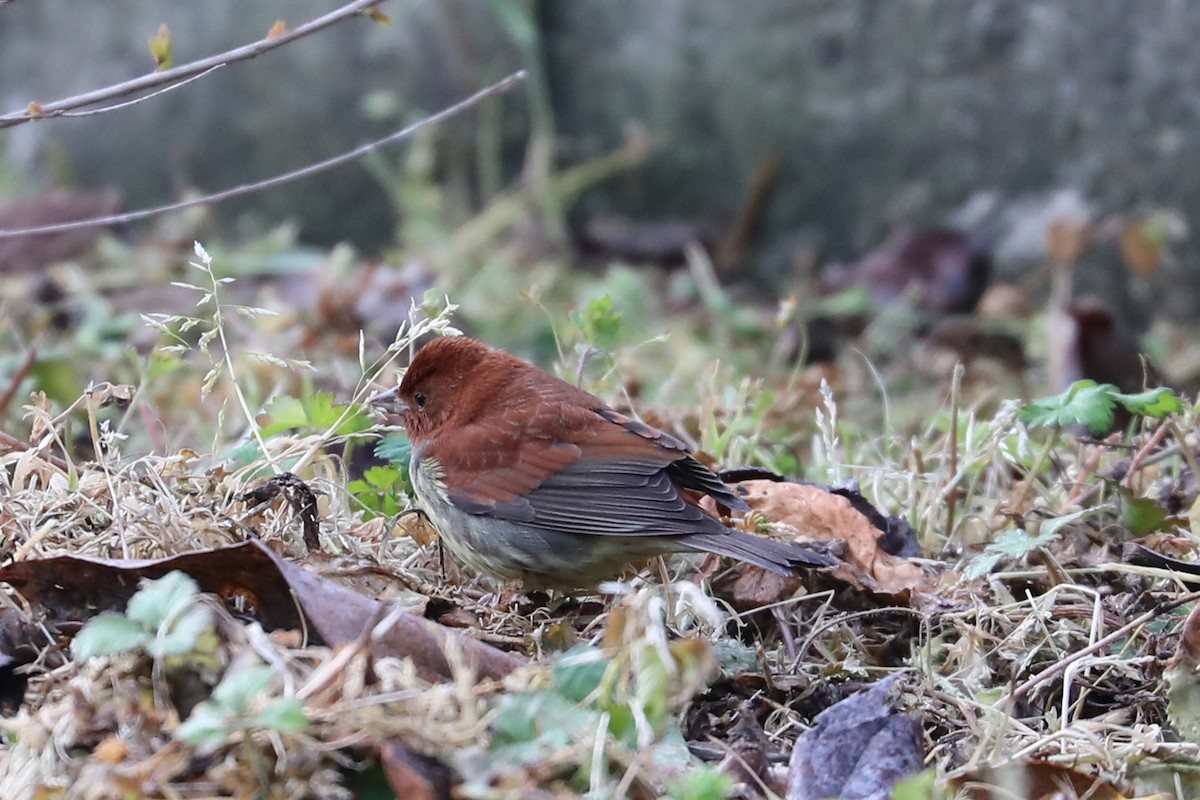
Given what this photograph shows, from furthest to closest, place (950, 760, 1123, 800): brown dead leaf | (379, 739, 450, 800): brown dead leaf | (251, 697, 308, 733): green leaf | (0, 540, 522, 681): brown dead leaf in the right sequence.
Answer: (0, 540, 522, 681): brown dead leaf, (950, 760, 1123, 800): brown dead leaf, (379, 739, 450, 800): brown dead leaf, (251, 697, 308, 733): green leaf

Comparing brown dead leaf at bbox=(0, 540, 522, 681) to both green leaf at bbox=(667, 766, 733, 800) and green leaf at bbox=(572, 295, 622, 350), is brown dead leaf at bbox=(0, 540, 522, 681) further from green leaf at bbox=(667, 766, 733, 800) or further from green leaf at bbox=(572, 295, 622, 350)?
green leaf at bbox=(572, 295, 622, 350)

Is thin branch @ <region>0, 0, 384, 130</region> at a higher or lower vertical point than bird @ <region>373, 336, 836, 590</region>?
higher

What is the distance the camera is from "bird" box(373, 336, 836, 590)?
9.64ft

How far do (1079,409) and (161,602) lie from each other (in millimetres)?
Answer: 1921

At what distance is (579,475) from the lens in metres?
3.17

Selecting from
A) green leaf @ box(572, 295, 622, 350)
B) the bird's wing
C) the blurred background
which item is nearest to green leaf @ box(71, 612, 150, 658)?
the bird's wing

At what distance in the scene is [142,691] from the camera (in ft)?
6.92

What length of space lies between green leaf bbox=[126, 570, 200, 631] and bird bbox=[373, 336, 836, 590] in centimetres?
103

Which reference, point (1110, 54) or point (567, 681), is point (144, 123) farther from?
point (567, 681)

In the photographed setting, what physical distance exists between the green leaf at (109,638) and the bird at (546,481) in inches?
41.6

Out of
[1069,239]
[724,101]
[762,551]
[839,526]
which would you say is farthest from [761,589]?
[724,101]

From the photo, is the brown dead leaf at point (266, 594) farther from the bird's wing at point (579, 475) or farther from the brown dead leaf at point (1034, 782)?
the brown dead leaf at point (1034, 782)

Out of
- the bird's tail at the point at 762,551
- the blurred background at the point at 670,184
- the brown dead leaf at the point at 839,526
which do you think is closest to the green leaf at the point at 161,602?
the bird's tail at the point at 762,551

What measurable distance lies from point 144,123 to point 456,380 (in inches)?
192
